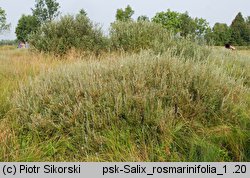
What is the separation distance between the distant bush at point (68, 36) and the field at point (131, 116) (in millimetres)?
6535

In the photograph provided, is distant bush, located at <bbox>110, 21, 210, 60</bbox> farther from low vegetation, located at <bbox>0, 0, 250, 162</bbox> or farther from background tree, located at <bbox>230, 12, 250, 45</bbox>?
background tree, located at <bbox>230, 12, 250, 45</bbox>

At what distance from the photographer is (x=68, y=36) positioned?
11555 millimetres

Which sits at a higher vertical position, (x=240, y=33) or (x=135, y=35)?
(x=240, y=33)

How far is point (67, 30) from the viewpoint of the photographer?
11.7m

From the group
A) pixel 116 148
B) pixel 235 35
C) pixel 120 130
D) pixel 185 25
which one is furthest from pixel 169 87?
pixel 235 35

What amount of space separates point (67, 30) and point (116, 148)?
9.23 m

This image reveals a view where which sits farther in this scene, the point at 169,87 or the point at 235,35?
the point at 235,35

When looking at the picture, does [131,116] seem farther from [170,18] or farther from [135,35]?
[170,18]

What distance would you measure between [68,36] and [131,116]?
28.2ft

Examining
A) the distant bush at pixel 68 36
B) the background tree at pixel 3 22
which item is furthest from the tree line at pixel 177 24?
the distant bush at pixel 68 36

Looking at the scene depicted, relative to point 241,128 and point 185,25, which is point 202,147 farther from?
point 185,25

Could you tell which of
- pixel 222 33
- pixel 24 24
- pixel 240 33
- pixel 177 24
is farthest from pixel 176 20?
pixel 24 24

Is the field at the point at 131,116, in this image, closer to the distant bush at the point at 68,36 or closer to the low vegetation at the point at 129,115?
the low vegetation at the point at 129,115

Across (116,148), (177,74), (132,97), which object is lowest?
(116,148)
